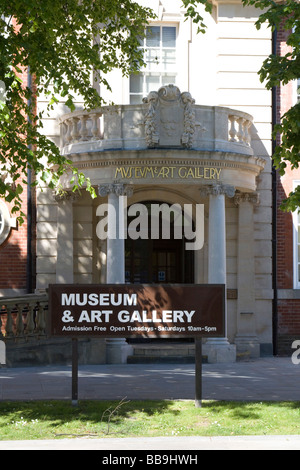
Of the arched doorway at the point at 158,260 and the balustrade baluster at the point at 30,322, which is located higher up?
the arched doorway at the point at 158,260

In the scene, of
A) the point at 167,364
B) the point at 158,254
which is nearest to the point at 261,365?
the point at 167,364

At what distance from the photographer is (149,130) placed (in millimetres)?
16297

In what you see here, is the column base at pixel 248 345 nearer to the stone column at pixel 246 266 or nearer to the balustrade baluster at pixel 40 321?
the stone column at pixel 246 266

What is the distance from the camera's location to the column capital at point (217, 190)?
16.7m

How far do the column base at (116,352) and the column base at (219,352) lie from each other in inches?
69.1

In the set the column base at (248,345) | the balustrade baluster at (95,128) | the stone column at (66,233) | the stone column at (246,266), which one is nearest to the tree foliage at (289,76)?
the balustrade baluster at (95,128)

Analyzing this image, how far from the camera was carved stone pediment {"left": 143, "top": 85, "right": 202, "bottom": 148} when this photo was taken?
16.4m

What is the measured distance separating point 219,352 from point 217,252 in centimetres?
218

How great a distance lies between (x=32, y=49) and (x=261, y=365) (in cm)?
881

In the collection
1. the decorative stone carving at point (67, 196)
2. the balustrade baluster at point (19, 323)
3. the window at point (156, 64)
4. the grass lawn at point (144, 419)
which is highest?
the window at point (156, 64)

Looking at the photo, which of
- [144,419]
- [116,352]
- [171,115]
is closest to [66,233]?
[116,352]

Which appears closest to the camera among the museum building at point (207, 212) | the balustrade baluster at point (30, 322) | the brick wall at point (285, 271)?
the balustrade baluster at point (30, 322)

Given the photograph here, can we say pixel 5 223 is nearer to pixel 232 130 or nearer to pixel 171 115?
pixel 171 115

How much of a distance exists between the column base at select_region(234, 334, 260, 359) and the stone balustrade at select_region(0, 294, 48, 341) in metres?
4.76
